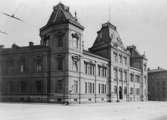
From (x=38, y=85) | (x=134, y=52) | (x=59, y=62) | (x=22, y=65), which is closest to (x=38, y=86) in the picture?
(x=38, y=85)

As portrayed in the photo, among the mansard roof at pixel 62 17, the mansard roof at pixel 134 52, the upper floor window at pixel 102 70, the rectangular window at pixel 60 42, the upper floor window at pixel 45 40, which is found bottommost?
the upper floor window at pixel 102 70

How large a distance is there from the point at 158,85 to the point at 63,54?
49.4m

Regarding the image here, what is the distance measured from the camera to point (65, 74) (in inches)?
1519

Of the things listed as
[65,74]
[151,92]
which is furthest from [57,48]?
[151,92]

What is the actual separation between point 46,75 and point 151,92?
164ft

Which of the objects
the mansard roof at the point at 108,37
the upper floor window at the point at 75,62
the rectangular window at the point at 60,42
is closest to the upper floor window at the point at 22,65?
the rectangular window at the point at 60,42

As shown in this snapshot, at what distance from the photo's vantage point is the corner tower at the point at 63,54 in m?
38.6

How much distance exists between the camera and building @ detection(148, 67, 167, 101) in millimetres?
78312

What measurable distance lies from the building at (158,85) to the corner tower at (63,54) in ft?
150

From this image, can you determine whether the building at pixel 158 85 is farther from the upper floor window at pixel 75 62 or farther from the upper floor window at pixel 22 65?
the upper floor window at pixel 22 65

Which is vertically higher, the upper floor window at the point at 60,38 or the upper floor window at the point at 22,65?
the upper floor window at the point at 60,38

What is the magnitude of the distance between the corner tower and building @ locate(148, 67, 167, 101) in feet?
150

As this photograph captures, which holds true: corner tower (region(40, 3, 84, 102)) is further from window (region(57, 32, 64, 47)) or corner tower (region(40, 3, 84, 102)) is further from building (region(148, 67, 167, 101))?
building (region(148, 67, 167, 101))

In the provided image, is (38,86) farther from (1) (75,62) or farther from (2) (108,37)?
(2) (108,37)
